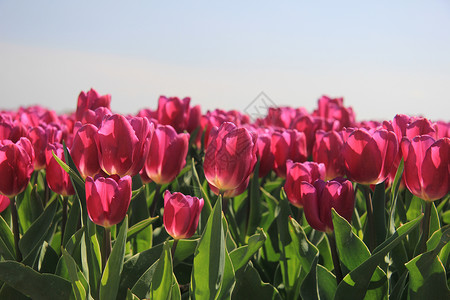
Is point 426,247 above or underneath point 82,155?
underneath

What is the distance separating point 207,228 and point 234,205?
1248 millimetres

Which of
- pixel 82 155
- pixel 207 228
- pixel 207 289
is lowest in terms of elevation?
pixel 207 289

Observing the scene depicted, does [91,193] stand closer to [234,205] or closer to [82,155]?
[82,155]

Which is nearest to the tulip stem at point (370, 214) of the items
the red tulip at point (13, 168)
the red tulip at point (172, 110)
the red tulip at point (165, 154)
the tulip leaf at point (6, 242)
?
the red tulip at point (165, 154)

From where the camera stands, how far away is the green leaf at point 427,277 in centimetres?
142

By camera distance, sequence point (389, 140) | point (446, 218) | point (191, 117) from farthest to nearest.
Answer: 1. point (191, 117)
2. point (446, 218)
3. point (389, 140)

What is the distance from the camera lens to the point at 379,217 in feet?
6.05

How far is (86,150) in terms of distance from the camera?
155 centimetres

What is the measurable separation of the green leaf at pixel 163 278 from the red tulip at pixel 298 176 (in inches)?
22.2

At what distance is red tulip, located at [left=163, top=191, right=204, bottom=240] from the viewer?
1454 mm

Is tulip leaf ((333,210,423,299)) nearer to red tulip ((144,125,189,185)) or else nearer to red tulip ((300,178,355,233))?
red tulip ((300,178,355,233))

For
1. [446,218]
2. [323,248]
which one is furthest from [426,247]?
[446,218]

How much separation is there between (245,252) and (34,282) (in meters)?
0.64

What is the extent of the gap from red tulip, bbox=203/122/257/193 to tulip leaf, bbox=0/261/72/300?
56cm
